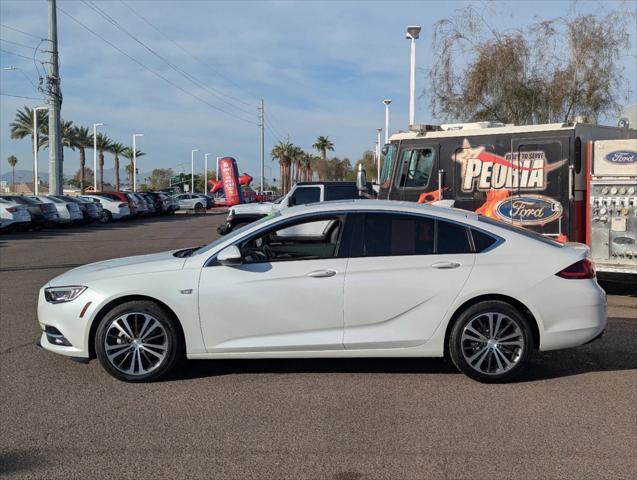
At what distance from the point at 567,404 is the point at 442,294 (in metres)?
1.32

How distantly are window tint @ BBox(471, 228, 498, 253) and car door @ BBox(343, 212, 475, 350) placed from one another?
0.10 m

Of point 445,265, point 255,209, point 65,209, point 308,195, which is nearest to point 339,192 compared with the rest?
point 308,195

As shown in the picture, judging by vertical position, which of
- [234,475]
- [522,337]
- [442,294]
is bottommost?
[234,475]

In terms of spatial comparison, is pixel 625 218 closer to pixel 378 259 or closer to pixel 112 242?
pixel 378 259

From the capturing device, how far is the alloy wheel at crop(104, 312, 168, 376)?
5.94 meters

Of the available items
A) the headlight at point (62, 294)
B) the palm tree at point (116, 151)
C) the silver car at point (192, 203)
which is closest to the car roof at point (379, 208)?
the headlight at point (62, 294)

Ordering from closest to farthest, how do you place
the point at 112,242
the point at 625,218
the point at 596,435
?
1. the point at 596,435
2. the point at 625,218
3. the point at 112,242

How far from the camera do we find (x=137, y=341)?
5.95 m

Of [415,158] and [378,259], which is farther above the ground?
[415,158]

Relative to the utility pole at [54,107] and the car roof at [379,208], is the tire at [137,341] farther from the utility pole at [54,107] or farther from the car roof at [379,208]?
the utility pole at [54,107]

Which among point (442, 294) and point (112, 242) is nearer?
point (442, 294)

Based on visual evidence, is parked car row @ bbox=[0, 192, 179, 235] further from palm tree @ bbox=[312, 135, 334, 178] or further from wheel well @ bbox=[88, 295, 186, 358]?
palm tree @ bbox=[312, 135, 334, 178]

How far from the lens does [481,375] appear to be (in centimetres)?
598

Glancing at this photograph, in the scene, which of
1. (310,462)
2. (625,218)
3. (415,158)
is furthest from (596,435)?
(415,158)
